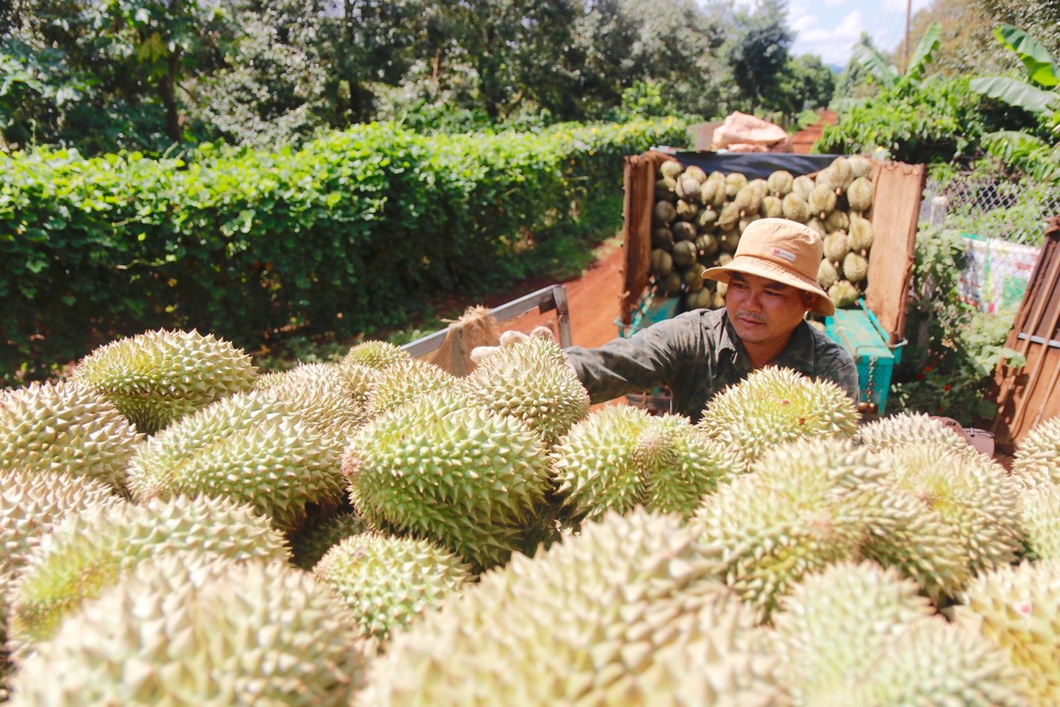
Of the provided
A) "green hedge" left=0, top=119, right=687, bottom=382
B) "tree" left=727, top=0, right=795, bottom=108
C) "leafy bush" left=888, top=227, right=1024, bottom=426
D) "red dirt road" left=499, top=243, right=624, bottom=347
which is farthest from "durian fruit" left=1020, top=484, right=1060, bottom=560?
"tree" left=727, top=0, right=795, bottom=108

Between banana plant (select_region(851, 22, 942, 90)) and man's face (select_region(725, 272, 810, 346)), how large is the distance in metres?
20.5

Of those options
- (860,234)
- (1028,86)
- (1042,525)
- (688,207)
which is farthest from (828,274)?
(1028,86)

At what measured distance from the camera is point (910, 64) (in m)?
21.0

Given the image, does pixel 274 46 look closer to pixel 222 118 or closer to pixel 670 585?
pixel 222 118

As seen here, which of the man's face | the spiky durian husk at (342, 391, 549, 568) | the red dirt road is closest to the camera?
the spiky durian husk at (342, 391, 549, 568)

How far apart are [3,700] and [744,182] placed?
810cm

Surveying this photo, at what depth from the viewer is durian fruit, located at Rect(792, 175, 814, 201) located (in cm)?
753

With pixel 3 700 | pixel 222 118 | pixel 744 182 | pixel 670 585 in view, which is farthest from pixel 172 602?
pixel 222 118

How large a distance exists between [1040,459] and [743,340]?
1.68 metres

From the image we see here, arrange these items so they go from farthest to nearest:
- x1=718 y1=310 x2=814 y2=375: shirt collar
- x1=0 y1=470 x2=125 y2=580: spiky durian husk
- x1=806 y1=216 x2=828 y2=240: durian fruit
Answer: x1=806 y1=216 x2=828 y2=240: durian fruit
x1=718 y1=310 x2=814 y2=375: shirt collar
x1=0 y1=470 x2=125 y2=580: spiky durian husk

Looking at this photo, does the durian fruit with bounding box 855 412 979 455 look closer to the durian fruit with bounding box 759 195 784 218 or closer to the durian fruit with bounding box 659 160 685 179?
the durian fruit with bounding box 759 195 784 218

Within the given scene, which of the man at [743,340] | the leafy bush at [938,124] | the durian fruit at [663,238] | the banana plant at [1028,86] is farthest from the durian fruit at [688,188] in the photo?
the leafy bush at [938,124]

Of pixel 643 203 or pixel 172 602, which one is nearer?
pixel 172 602

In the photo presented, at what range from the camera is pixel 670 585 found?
112 centimetres
